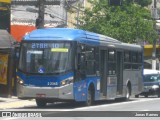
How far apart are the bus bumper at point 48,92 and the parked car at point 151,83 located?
1529cm

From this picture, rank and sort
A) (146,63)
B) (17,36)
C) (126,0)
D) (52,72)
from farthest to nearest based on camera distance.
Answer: (146,63) → (126,0) → (17,36) → (52,72)

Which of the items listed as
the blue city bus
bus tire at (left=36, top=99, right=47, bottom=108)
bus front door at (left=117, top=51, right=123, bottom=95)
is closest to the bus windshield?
the blue city bus

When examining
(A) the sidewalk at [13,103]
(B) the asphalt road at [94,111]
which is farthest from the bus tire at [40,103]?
(A) the sidewalk at [13,103]

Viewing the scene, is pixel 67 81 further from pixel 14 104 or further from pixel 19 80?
pixel 14 104

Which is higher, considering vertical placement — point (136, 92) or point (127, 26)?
point (127, 26)

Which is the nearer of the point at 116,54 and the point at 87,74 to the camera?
the point at 87,74

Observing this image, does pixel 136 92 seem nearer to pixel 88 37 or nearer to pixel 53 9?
pixel 88 37

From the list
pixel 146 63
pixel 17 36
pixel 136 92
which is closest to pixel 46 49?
pixel 136 92

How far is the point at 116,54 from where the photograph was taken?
2822 cm

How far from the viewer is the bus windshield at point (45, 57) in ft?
74.3

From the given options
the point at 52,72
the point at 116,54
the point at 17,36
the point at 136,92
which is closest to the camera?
the point at 52,72

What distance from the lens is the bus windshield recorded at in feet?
74.3

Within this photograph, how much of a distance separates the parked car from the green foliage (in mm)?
6433

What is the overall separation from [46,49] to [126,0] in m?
25.8
